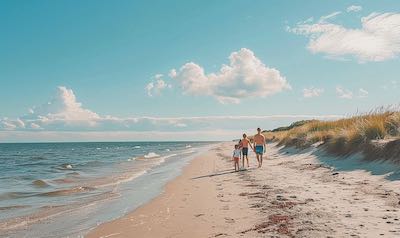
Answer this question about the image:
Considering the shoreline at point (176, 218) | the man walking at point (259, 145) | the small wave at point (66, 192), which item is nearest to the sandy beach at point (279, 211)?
the shoreline at point (176, 218)

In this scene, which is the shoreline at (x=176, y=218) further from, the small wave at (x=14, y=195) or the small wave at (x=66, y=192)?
A: the small wave at (x=14, y=195)

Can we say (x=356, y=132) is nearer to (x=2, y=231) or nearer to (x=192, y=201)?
(x=192, y=201)

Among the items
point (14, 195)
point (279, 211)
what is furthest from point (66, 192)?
point (279, 211)

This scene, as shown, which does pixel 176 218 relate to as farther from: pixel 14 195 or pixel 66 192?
pixel 14 195

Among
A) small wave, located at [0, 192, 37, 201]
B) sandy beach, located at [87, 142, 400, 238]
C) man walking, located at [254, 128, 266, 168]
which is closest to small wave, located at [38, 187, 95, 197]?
small wave, located at [0, 192, 37, 201]

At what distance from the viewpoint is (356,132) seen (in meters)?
16.5

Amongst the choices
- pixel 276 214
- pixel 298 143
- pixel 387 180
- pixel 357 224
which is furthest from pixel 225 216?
pixel 298 143

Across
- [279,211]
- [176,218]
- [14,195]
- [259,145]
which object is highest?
[259,145]

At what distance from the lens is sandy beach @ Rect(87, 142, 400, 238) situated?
6.68m

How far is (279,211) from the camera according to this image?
329 inches

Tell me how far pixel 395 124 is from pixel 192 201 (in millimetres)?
9425

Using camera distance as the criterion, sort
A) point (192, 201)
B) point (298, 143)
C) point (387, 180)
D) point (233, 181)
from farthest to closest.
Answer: point (298, 143) < point (233, 181) < point (192, 201) < point (387, 180)

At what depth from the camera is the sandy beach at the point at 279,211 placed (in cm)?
668

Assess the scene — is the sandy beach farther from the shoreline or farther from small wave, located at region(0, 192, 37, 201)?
small wave, located at region(0, 192, 37, 201)
